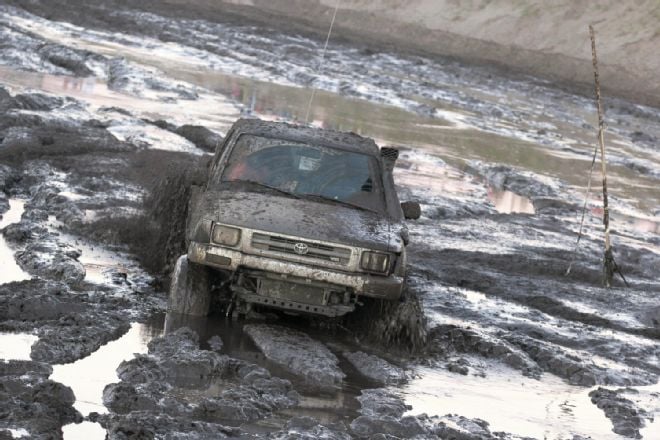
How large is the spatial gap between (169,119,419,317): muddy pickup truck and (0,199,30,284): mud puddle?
1502mm

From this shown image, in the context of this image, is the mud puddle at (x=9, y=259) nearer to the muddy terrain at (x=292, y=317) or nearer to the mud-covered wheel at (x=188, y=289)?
the muddy terrain at (x=292, y=317)

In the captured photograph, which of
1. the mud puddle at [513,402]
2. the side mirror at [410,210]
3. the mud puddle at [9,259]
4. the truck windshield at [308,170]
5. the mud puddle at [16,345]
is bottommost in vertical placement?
the mud puddle at [9,259]

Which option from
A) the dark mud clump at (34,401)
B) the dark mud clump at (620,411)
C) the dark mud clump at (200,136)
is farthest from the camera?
the dark mud clump at (200,136)

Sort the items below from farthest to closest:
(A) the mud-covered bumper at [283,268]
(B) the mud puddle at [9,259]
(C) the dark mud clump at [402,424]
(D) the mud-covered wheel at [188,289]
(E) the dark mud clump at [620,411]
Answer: (B) the mud puddle at [9,259] < (D) the mud-covered wheel at [188,289] < (A) the mud-covered bumper at [283,268] < (E) the dark mud clump at [620,411] < (C) the dark mud clump at [402,424]

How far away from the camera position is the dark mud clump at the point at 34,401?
7.11 metres

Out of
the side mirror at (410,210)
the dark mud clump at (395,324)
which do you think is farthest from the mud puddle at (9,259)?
the side mirror at (410,210)

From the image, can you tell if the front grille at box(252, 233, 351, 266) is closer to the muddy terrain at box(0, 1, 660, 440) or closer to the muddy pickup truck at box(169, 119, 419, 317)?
the muddy pickup truck at box(169, 119, 419, 317)

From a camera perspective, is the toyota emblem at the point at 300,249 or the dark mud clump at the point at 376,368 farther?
the toyota emblem at the point at 300,249

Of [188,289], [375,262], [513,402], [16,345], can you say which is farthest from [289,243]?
[16,345]

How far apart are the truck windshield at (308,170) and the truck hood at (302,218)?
22 cm

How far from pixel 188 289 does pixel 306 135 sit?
7.20ft

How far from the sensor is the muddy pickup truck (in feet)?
33.5

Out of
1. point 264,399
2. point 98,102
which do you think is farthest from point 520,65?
point 264,399

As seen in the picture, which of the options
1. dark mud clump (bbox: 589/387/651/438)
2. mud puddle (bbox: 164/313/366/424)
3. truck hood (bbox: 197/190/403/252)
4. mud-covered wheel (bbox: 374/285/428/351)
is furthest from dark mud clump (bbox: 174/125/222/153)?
dark mud clump (bbox: 589/387/651/438)
